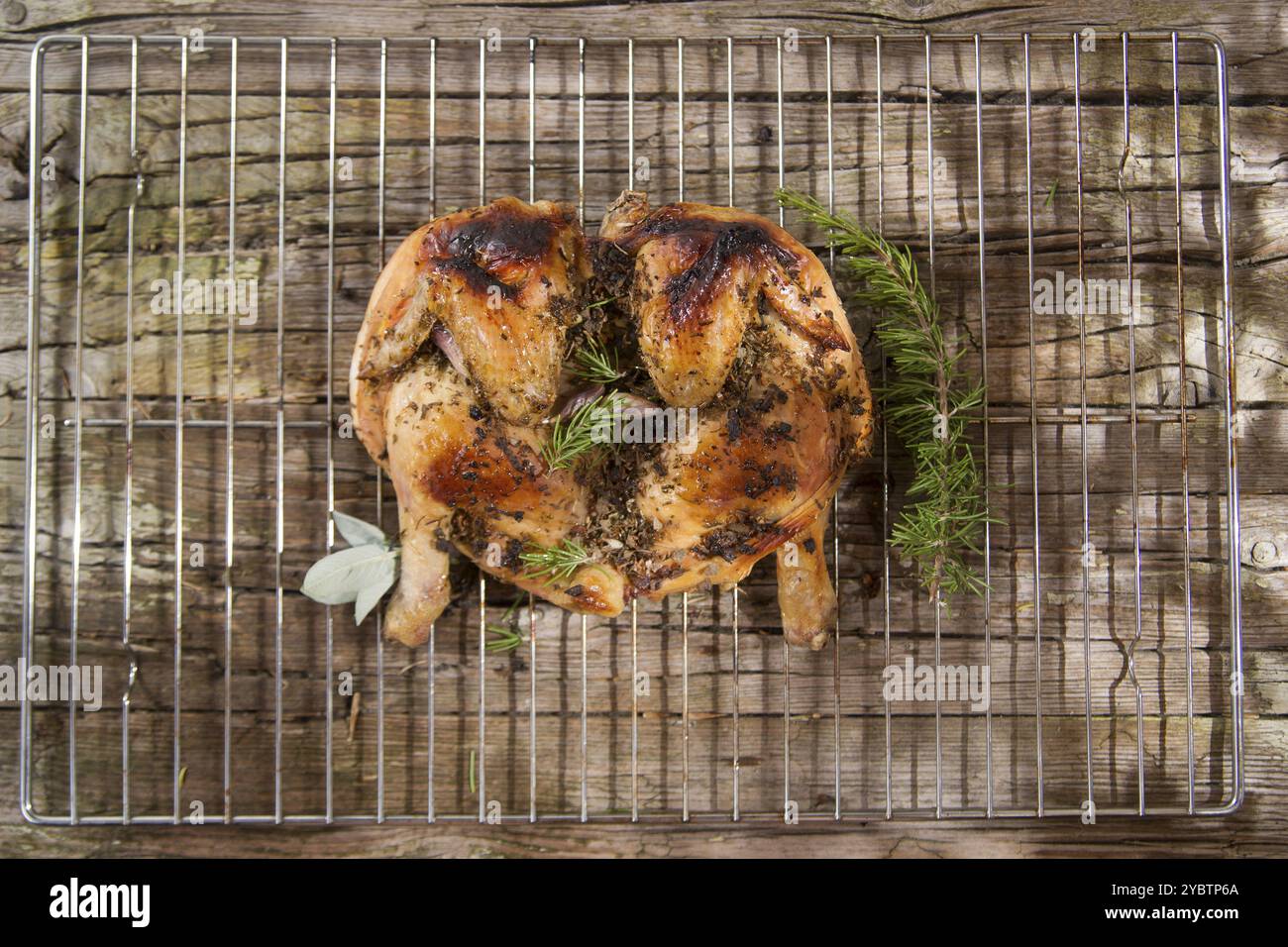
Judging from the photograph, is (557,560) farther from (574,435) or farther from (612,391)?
(612,391)

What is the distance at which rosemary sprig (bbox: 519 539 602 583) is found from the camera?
2.39m

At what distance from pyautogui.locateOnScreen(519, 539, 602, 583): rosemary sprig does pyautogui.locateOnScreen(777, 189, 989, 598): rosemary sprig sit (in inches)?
37.0

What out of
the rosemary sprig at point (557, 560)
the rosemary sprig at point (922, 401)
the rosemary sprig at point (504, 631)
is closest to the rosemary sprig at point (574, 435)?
the rosemary sprig at point (557, 560)

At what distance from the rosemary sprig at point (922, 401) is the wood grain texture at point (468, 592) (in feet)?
0.55

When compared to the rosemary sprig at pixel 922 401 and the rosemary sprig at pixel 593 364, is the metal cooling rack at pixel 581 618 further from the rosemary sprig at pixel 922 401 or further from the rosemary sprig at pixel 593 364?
the rosemary sprig at pixel 593 364

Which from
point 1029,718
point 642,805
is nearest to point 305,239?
point 642,805

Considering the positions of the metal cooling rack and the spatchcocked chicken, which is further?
the metal cooling rack

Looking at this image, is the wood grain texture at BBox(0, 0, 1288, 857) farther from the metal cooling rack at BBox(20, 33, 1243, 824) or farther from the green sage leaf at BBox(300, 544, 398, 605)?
the green sage leaf at BBox(300, 544, 398, 605)

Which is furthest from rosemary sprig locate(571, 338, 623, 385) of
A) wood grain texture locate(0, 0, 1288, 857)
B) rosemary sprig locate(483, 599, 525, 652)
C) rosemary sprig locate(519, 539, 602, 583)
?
rosemary sprig locate(483, 599, 525, 652)

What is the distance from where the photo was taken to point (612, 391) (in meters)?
2.45

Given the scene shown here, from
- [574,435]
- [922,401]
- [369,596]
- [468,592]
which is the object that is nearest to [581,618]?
[468,592]

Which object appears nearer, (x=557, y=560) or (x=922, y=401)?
(x=557, y=560)

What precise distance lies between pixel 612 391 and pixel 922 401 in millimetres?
926

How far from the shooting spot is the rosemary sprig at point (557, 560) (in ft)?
7.86
